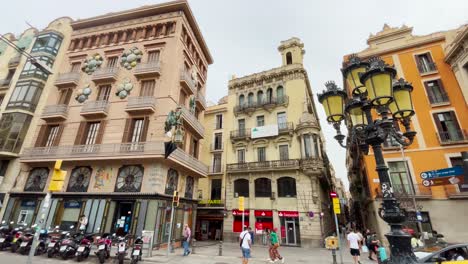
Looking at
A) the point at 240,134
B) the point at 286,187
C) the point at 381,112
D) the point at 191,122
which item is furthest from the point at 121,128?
the point at 381,112

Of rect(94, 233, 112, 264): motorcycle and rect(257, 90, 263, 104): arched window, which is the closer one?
rect(94, 233, 112, 264): motorcycle

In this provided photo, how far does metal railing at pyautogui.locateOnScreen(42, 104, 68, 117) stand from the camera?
711 inches

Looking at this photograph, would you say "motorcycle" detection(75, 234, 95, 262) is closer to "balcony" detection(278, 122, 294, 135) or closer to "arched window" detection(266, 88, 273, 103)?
"balcony" detection(278, 122, 294, 135)

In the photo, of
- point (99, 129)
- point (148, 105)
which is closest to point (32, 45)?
point (99, 129)

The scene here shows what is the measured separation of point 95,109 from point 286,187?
772 inches

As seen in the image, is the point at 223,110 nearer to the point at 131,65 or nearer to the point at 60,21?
the point at 131,65

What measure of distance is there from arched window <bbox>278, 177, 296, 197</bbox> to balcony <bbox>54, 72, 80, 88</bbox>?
22564 mm

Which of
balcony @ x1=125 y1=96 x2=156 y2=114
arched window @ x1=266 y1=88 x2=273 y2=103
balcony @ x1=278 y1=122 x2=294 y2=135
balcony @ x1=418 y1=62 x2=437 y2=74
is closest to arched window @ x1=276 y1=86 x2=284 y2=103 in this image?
arched window @ x1=266 y1=88 x2=273 y2=103

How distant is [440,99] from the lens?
763 inches

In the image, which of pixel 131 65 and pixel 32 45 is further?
pixel 32 45

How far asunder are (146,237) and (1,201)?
14364mm

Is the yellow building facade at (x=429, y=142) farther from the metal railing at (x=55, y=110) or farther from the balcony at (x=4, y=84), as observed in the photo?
the balcony at (x=4, y=84)

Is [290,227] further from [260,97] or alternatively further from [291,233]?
[260,97]

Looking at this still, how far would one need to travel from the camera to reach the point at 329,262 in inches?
484
